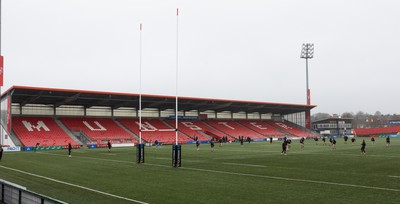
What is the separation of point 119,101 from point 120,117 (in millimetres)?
8028

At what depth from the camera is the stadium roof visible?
58656mm

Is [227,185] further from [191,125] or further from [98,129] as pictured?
[191,125]

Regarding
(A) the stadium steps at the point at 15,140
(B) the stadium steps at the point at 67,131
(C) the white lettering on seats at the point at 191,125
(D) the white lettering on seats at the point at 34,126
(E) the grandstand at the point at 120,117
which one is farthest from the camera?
(C) the white lettering on seats at the point at 191,125

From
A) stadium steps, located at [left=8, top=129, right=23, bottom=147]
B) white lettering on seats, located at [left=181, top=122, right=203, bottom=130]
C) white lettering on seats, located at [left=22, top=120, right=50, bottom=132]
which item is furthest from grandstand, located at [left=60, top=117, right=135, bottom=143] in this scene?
white lettering on seats, located at [left=181, top=122, right=203, bottom=130]

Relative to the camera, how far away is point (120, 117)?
7750cm

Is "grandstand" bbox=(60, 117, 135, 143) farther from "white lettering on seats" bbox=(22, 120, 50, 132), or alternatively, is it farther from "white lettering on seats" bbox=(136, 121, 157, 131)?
"white lettering on seats" bbox=(136, 121, 157, 131)

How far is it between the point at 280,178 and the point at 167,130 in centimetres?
5898

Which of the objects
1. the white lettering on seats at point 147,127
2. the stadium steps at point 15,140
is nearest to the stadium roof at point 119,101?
the white lettering on seats at point 147,127

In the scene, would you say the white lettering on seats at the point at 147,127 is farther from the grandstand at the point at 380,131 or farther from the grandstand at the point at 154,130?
the grandstand at the point at 380,131

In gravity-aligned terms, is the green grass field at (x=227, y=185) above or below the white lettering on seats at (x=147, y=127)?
below

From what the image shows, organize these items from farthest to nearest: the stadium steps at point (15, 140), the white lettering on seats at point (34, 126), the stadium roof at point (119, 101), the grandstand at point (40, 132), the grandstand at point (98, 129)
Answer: the grandstand at point (98, 129)
the white lettering on seats at point (34, 126)
the stadium roof at point (119, 101)
the grandstand at point (40, 132)
the stadium steps at point (15, 140)

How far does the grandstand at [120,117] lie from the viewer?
198 ft

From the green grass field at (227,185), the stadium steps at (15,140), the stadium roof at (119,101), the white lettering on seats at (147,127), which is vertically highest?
the stadium roof at (119,101)

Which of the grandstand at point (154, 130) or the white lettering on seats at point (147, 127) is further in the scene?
the white lettering on seats at point (147, 127)
